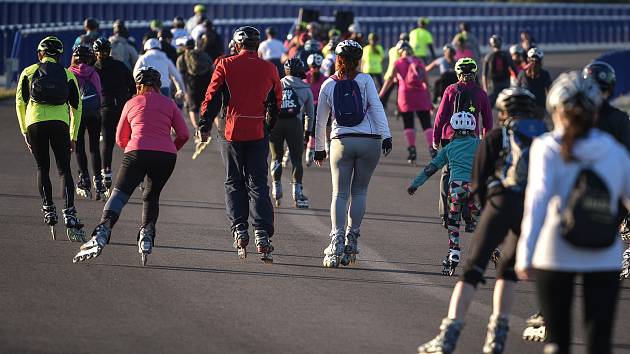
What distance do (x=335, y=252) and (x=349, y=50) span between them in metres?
1.64

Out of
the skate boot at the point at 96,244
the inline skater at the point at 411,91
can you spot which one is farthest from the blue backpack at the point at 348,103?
the inline skater at the point at 411,91

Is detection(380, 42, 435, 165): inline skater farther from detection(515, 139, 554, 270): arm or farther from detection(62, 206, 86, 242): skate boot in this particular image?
detection(515, 139, 554, 270): arm

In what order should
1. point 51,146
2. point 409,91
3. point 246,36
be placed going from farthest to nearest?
point 409,91
point 51,146
point 246,36

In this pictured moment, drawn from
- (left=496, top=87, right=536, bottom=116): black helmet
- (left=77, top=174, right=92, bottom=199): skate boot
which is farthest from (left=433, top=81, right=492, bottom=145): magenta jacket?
(left=496, top=87, right=536, bottom=116): black helmet

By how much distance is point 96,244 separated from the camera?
12.0 meters

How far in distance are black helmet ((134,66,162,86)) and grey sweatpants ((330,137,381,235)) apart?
1.51 metres

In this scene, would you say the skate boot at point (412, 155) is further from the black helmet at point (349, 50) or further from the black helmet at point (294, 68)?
the black helmet at point (349, 50)

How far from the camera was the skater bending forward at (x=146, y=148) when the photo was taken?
12.2m

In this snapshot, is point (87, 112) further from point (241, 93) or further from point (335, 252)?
point (335, 252)

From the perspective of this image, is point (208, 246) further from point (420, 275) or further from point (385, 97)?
point (385, 97)

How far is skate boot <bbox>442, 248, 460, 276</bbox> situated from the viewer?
12.5 meters

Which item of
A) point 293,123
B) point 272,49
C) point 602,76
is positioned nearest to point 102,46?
point 293,123

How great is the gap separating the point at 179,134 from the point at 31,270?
156 cm

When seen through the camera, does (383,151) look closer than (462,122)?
No
